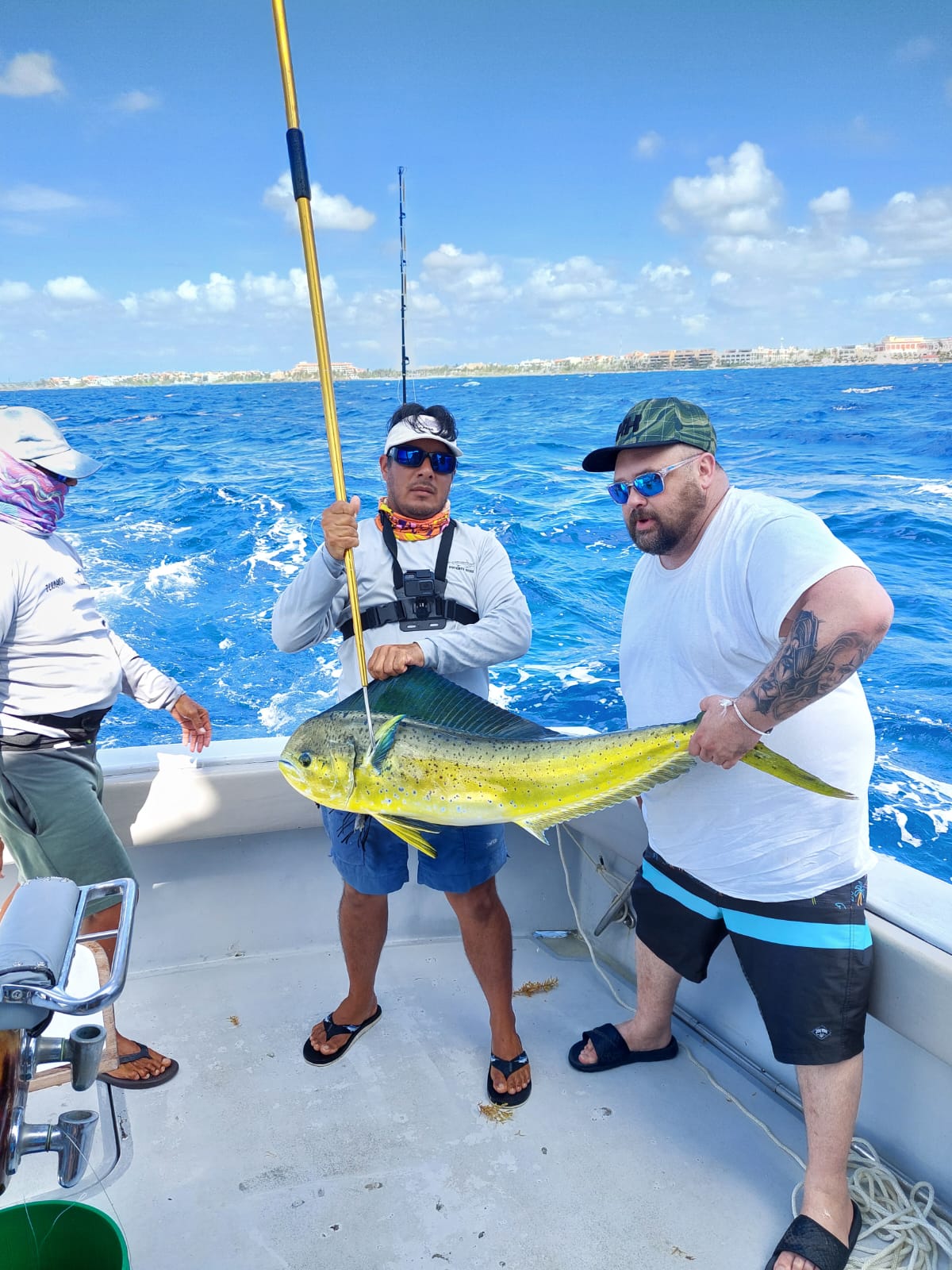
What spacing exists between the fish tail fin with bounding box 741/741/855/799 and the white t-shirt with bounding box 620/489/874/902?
12 centimetres

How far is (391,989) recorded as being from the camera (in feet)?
8.77

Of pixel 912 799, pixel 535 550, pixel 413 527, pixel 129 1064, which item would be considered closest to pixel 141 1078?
pixel 129 1064

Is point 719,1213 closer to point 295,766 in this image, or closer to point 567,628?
point 295,766

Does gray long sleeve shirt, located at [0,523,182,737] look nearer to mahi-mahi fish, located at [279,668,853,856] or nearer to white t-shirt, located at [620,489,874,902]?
mahi-mahi fish, located at [279,668,853,856]

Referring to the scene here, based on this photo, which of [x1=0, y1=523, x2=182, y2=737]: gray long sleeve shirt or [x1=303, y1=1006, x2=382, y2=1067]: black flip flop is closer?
[x1=0, y1=523, x2=182, y2=737]: gray long sleeve shirt

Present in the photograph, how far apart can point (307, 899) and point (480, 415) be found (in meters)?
25.9

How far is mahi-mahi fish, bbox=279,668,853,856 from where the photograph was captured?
5.27 feet

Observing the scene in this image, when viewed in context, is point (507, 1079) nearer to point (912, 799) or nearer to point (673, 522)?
point (673, 522)

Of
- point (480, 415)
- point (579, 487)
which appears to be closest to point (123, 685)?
point (579, 487)

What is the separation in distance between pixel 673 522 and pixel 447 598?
60 centimetres

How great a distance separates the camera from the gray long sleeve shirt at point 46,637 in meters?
2.08

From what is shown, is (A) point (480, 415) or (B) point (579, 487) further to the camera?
(A) point (480, 415)

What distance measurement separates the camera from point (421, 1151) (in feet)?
6.72

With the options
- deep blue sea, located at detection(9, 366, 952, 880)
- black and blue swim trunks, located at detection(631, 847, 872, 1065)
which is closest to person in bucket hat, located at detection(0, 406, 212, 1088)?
black and blue swim trunks, located at detection(631, 847, 872, 1065)
